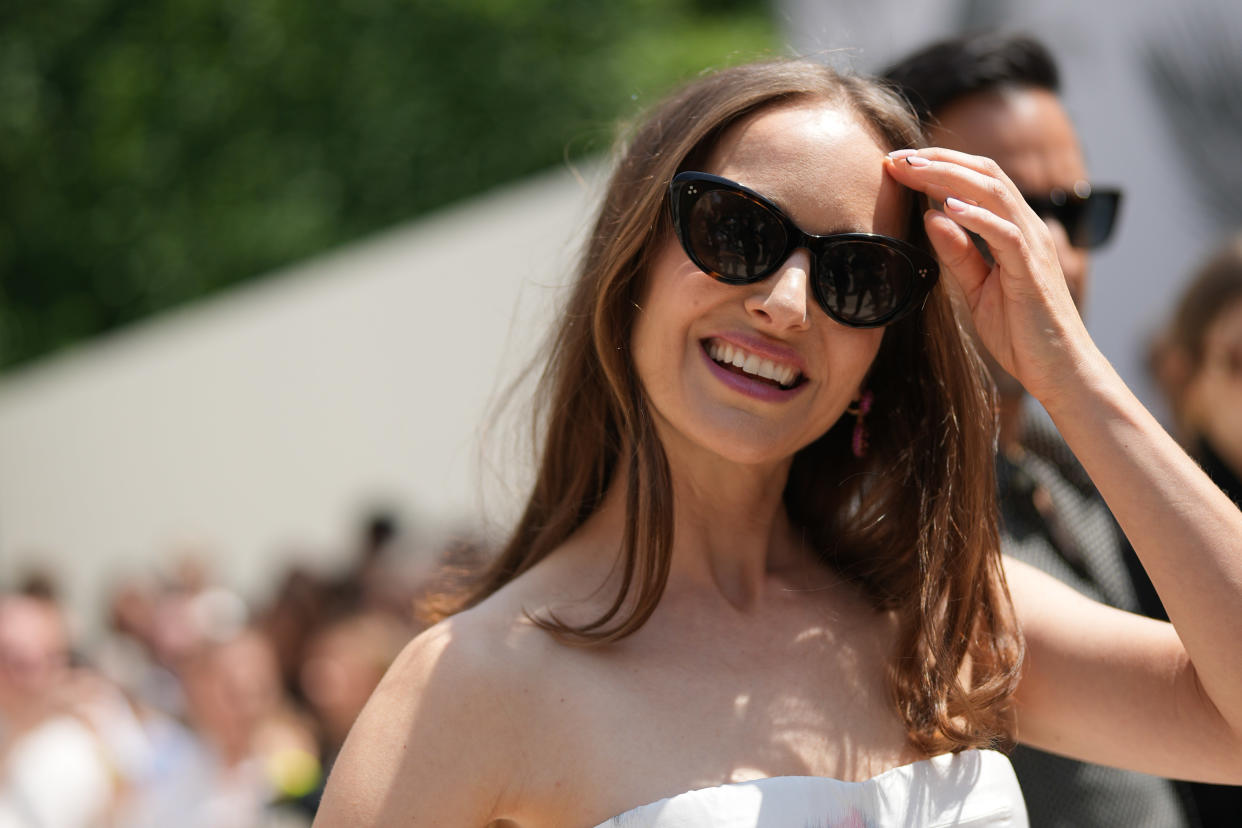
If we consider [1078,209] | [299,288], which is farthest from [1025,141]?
[299,288]

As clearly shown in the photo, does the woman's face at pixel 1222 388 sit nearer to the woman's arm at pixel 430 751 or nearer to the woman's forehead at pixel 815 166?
the woman's forehead at pixel 815 166

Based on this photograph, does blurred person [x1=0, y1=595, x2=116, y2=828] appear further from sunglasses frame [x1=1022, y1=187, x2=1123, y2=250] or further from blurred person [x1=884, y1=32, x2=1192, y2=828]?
sunglasses frame [x1=1022, y1=187, x2=1123, y2=250]

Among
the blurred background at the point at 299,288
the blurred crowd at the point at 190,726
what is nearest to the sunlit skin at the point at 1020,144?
the blurred background at the point at 299,288

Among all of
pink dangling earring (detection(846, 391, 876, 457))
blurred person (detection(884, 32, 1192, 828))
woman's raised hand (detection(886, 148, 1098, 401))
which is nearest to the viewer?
woman's raised hand (detection(886, 148, 1098, 401))

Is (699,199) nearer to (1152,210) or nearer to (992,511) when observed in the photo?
(992,511)

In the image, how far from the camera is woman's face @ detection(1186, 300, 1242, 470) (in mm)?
2799

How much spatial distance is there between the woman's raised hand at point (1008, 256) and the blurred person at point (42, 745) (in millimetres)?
4450

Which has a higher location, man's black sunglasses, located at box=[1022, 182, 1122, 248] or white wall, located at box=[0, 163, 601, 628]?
man's black sunglasses, located at box=[1022, 182, 1122, 248]

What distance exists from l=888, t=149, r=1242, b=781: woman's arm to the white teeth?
266 millimetres

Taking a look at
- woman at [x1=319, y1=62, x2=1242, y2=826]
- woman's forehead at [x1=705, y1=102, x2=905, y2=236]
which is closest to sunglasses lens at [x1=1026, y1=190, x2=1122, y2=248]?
woman at [x1=319, y1=62, x2=1242, y2=826]

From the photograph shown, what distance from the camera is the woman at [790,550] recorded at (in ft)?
5.07

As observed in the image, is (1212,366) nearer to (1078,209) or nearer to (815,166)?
(1078,209)

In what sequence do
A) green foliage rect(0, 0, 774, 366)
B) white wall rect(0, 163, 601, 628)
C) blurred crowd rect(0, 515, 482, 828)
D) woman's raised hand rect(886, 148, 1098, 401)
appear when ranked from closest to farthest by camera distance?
woman's raised hand rect(886, 148, 1098, 401) < blurred crowd rect(0, 515, 482, 828) < white wall rect(0, 163, 601, 628) < green foliage rect(0, 0, 774, 366)

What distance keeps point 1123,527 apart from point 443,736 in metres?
0.88
